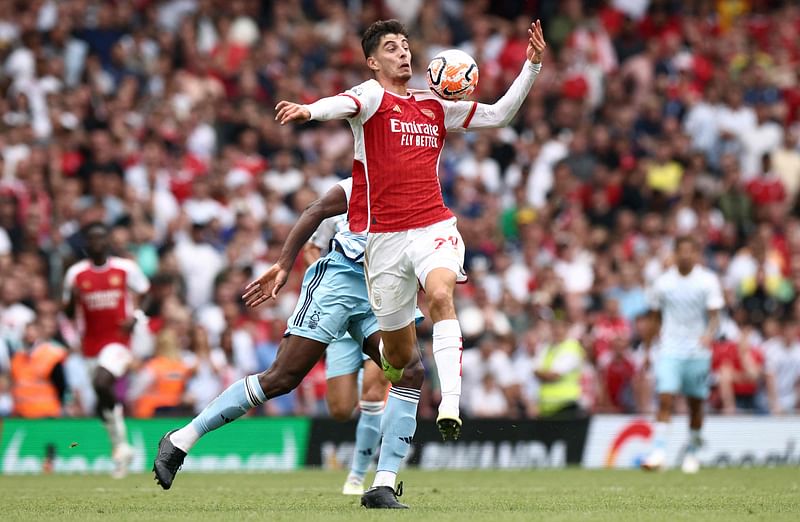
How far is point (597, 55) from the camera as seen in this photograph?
2467cm

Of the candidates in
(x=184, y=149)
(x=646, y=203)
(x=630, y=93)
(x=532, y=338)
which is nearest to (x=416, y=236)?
(x=532, y=338)

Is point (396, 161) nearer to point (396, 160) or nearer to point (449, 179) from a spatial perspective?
point (396, 160)

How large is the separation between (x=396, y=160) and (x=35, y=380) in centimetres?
901

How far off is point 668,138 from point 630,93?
1.48m

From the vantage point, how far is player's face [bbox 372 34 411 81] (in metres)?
9.45

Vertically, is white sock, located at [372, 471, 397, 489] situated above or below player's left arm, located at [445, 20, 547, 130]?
below

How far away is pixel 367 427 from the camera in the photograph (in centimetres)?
1159

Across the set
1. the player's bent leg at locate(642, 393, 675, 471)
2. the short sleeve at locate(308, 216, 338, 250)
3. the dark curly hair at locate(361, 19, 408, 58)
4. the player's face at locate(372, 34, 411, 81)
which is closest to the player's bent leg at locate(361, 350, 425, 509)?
the player's face at locate(372, 34, 411, 81)

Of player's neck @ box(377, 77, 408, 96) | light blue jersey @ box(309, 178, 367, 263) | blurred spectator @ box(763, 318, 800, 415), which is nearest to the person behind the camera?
player's neck @ box(377, 77, 408, 96)

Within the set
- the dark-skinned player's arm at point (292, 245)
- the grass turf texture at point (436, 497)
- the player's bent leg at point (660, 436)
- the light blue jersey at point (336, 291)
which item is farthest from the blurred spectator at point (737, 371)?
the dark-skinned player's arm at point (292, 245)

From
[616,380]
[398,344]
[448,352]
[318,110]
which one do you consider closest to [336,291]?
[398,344]

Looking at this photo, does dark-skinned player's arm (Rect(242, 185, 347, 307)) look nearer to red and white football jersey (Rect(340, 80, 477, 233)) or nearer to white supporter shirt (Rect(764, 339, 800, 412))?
red and white football jersey (Rect(340, 80, 477, 233))

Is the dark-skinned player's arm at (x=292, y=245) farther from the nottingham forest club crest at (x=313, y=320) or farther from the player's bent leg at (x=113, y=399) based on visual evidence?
the player's bent leg at (x=113, y=399)

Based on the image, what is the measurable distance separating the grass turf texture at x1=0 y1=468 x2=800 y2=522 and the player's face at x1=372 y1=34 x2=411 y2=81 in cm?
288
